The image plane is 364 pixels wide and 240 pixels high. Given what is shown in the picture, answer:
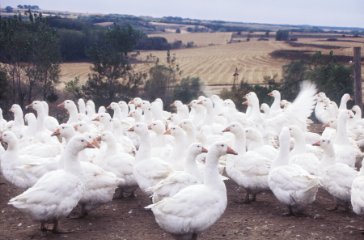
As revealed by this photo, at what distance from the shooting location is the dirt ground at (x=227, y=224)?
26.2 feet

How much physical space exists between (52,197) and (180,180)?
6.84 ft

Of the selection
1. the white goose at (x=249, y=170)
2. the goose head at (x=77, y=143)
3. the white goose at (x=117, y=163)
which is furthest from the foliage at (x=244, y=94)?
the goose head at (x=77, y=143)

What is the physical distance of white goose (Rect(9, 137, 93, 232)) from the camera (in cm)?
737

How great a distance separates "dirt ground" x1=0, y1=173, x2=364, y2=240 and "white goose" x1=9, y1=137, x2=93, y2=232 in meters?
0.55

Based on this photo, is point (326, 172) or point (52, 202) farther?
point (326, 172)

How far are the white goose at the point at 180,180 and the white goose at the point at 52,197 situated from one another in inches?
49.2

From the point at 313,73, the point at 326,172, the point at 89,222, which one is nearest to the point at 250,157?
the point at 326,172

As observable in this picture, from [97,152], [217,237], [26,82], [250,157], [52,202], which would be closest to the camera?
[52,202]

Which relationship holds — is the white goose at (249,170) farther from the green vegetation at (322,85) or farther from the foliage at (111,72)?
the foliage at (111,72)

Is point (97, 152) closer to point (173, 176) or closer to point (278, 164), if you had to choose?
point (173, 176)

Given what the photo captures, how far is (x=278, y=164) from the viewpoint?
9180mm

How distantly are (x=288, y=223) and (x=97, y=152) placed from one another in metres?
4.50

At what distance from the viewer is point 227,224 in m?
8.62

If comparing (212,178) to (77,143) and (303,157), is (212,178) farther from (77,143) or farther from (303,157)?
(303,157)
